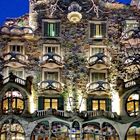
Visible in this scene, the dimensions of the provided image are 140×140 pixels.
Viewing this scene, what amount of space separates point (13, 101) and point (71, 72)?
6.22 meters

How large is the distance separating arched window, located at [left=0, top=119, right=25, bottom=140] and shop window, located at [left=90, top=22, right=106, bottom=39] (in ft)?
38.4

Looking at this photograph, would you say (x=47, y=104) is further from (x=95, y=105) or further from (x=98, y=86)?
(x=98, y=86)

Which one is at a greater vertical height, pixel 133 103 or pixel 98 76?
pixel 98 76

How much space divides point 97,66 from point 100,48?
2341mm

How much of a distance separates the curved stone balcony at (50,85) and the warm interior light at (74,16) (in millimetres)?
6973

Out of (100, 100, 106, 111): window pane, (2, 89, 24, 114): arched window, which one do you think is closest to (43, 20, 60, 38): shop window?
(2, 89, 24, 114): arched window

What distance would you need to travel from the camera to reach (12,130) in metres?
46.6

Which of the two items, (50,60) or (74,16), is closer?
(50,60)

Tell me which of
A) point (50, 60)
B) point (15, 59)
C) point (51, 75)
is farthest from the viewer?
point (51, 75)

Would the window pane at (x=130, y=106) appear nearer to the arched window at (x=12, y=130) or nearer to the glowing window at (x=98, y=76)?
the glowing window at (x=98, y=76)

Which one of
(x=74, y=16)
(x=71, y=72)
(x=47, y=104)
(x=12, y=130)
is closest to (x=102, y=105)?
(x=71, y=72)

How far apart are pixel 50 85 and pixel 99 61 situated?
5108mm

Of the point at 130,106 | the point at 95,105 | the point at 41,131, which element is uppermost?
the point at 95,105

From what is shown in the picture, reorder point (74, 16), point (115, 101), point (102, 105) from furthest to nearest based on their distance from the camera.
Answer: point (74, 16) < point (102, 105) < point (115, 101)
